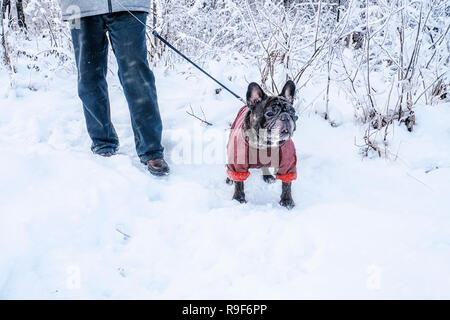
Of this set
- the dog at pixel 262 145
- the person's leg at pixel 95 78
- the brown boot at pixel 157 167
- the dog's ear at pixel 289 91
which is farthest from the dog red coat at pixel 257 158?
the person's leg at pixel 95 78

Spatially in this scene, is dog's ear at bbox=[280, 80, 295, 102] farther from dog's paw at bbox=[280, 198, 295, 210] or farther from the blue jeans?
the blue jeans

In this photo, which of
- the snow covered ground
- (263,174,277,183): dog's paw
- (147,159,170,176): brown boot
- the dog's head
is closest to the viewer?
the snow covered ground

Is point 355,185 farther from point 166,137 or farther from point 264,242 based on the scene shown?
point 166,137

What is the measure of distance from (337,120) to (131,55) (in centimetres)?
212

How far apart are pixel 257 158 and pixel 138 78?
1048 mm

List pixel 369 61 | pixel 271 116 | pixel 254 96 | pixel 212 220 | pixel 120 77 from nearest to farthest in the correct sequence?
pixel 212 220 → pixel 271 116 → pixel 254 96 → pixel 120 77 → pixel 369 61

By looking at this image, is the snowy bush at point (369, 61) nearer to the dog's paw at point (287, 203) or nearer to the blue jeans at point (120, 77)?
the dog's paw at point (287, 203)

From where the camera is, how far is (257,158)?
2.20 metres

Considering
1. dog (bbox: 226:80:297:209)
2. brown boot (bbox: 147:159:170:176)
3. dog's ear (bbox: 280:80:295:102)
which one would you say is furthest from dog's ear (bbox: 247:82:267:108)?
brown boot (bbox: 147:159:170:176)

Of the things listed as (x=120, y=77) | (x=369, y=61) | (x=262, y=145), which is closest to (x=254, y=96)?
(x=262, y=145)

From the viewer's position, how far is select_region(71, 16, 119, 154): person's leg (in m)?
2.21

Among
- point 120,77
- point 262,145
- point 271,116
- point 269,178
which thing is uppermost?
point 120,77

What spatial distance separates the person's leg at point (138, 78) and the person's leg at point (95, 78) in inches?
5.4

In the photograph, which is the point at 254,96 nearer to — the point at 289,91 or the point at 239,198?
the point at 289,91
